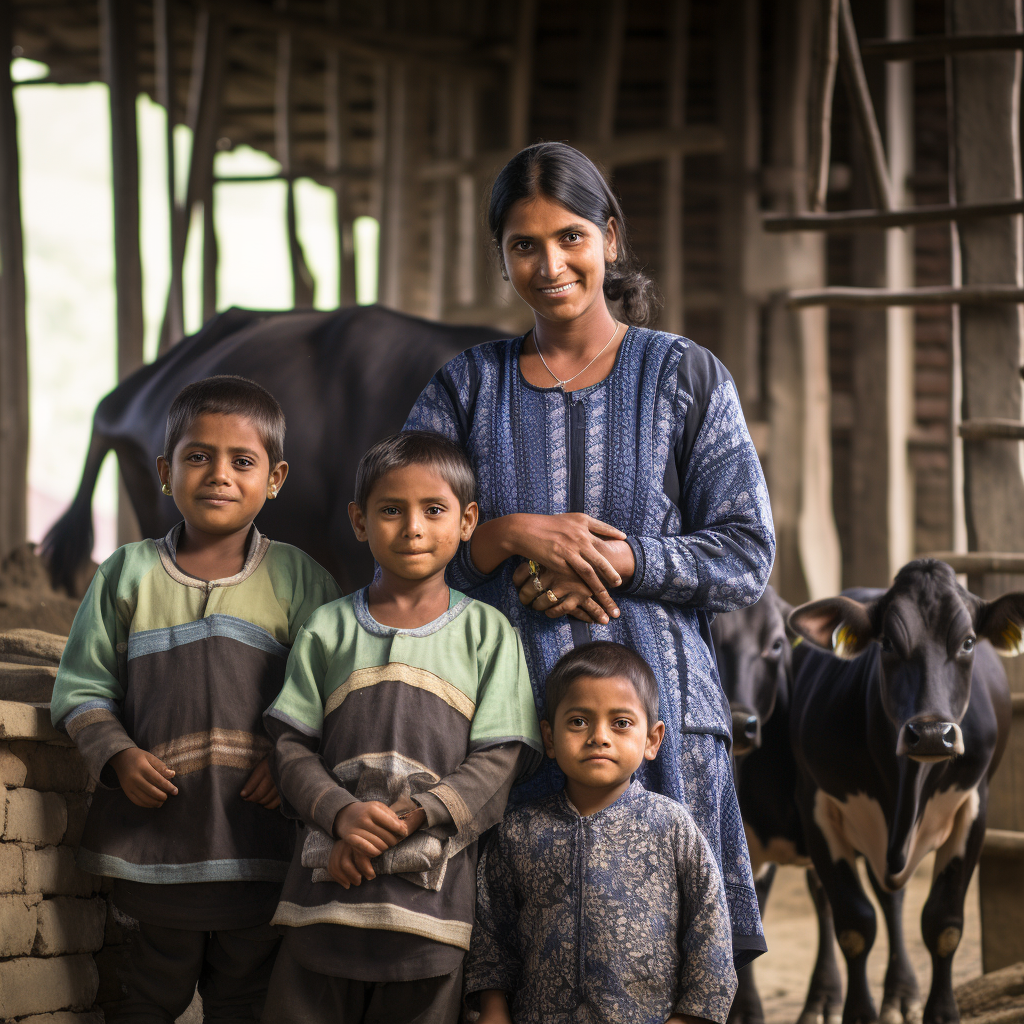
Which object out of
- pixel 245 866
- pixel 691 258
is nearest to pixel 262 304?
pixel 691 258

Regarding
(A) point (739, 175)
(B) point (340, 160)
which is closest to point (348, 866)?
(A) point (739, 175)

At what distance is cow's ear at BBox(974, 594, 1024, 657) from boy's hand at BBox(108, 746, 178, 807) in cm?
247

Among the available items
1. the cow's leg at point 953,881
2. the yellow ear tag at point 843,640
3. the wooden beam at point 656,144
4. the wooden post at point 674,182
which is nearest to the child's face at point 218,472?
the yellow ear tag at point 843,640

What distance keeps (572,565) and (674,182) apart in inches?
258

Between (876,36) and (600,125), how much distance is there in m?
1.77

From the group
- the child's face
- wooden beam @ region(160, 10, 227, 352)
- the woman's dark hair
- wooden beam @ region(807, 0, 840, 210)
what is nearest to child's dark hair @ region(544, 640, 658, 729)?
the child's face

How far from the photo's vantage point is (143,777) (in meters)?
2.18

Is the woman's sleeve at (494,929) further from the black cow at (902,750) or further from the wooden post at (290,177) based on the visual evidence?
the wooden post at (290,177)

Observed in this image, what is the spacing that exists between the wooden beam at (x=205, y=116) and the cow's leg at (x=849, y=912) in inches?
204

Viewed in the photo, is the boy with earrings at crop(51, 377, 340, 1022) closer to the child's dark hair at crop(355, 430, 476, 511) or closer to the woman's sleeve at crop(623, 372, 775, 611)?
the child's dark hair at crop(355, 430, 476, 511)

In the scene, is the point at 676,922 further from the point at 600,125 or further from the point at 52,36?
the point at 52,36

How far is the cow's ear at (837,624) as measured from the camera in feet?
12.3

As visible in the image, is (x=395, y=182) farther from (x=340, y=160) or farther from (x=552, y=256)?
(x=552, y=256)

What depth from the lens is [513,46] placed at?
8.64 metres
